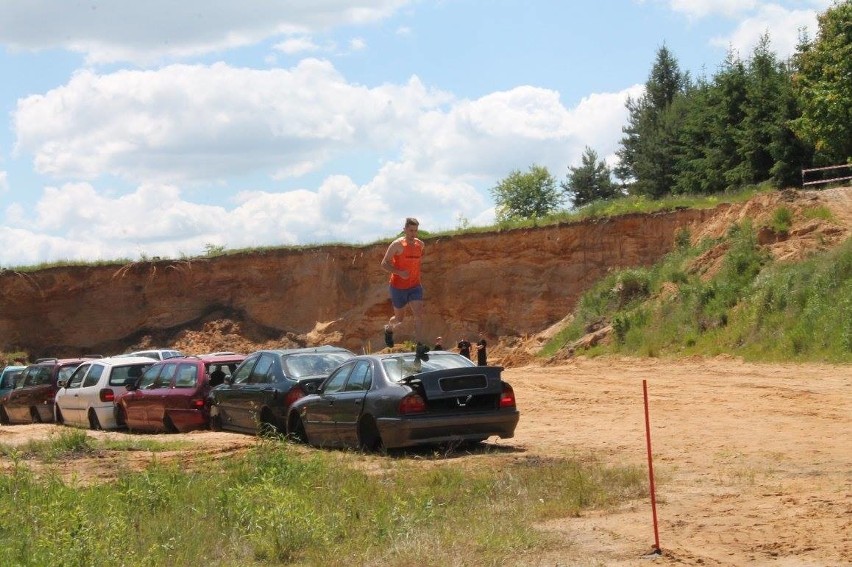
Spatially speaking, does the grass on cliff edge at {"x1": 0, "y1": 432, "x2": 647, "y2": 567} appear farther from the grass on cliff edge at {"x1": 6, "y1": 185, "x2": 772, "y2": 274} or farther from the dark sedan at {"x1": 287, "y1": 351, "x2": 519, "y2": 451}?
the grass on cliff edge at {"x1": 6, "y1": 185, "x2": 772, "y2": 274}

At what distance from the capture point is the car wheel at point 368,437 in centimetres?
1491

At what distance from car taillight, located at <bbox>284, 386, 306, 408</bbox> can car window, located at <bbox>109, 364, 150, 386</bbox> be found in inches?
265

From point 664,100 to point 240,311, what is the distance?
41.4 m

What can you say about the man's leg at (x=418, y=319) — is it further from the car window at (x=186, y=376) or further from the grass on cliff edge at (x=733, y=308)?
the grass on cliff edge at (x=733, y=308)

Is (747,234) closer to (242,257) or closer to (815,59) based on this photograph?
(815,59)

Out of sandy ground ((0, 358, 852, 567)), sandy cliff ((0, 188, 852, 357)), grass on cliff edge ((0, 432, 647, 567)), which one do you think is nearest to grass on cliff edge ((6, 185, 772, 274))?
sandy cliff ((0, 188, 852, 357))

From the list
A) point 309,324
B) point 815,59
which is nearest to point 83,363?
Result: point 309,324

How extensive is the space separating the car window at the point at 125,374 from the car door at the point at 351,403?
8475mm

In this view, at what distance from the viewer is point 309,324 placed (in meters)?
48.1

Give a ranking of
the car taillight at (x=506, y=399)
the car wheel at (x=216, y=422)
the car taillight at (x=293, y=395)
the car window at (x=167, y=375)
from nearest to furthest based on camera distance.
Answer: the car taillight at (x=506, y=399), the car taillight at (x=293, y=395), the car wheel at (x=216, y=422), the car window at (x=167, y=375)

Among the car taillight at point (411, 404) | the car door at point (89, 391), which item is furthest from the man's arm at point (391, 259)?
the car door at point (89, 391)

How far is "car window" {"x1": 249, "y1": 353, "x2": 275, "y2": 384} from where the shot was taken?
1759 centimetres

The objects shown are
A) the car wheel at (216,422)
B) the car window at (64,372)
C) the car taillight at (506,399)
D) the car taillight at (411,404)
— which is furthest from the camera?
the car window at (64,372)

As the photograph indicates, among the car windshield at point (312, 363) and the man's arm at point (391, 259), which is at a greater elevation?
the man's arm at point (391, 259)
